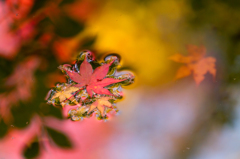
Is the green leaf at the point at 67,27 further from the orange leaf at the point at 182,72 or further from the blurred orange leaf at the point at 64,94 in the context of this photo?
the orange leaf at the point at 182,72

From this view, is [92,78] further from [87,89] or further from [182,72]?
[182,72]

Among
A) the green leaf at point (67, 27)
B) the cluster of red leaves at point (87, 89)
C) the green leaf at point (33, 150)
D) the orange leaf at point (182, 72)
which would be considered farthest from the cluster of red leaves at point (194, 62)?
the green leaf at point (33, 150)

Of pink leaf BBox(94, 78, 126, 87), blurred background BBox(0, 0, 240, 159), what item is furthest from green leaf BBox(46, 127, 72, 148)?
pink leaf BBox(94, 78, 126, 87)

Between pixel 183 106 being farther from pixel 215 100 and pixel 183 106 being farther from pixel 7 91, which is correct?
pixel 7 91

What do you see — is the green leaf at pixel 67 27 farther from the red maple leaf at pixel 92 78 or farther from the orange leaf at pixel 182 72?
the orange leaf at pixel 182 72

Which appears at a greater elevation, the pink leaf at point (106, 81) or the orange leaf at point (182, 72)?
the orange leaf at point (182, 72)

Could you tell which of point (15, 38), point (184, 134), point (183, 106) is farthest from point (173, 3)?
point (15, 38)

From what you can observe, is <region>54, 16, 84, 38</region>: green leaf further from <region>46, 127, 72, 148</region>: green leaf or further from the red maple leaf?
<region>46, 127, 72, 148</region>: green leaf

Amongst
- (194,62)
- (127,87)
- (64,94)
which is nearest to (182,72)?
(194,62)

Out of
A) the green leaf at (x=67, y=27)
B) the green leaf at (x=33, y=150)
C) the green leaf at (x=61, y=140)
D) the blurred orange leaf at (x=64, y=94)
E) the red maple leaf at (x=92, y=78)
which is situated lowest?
the green leaf at (x=33, y=150)
